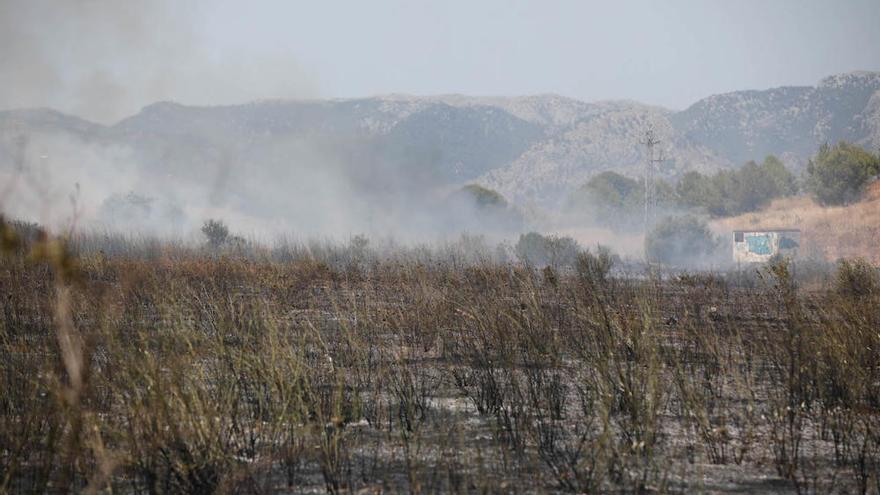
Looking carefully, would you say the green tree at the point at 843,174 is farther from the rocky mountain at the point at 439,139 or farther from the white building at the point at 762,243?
the rocky mountain at the point at 439,139

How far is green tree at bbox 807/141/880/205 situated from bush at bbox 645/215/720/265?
26.6 feet

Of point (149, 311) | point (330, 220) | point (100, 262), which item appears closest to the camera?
point (149, 311)

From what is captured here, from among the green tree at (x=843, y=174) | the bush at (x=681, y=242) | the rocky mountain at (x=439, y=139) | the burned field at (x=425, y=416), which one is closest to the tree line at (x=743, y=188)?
the green tree at (x=843, y=174)

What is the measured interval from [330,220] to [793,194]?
32.6 metres

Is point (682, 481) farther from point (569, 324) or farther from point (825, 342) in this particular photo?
point (569, 324)

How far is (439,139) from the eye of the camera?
166000 mm

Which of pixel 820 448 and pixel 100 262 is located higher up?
pixel 100 262

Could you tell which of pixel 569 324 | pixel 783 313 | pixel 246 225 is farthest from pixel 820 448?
pixel 246 225

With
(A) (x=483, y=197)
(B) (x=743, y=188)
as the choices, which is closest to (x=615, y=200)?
(A) (x=483, y=197)

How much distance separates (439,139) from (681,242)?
113m

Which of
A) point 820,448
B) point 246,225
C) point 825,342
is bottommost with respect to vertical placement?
point 820,448

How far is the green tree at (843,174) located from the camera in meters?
59.2

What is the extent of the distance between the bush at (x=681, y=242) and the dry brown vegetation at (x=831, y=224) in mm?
4727

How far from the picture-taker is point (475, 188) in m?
81.7
